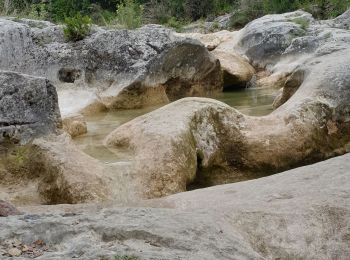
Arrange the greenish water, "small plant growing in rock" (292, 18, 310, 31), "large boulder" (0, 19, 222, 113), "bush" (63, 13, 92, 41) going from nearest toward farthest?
the greenish water
"large boulder" (0, 19, 222, 113)
"bush" (63, 13, 92, 41)
"small plant growing in rock" (292, 18, 310, 31)

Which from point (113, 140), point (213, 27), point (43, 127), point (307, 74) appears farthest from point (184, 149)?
point (213, 27)

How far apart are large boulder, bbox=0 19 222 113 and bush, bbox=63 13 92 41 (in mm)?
130

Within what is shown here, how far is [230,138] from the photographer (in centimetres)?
647

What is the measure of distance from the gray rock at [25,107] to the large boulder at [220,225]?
1.69m

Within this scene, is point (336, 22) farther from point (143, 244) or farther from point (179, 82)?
point (143, 244)

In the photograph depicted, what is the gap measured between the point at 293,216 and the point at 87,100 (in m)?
6.42

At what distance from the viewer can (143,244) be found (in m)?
2.73

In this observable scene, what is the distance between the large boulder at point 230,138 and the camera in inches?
221

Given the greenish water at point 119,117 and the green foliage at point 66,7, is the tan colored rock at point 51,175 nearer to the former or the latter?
the greenish water at point 119,117

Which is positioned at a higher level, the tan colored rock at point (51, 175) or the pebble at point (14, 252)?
the pebble at point (14, 252)

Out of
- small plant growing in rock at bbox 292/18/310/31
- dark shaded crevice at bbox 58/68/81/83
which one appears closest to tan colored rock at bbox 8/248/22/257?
dark shaded crevice at bbox 58/68/81/83

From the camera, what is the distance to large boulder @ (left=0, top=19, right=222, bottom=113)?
9.64 metres

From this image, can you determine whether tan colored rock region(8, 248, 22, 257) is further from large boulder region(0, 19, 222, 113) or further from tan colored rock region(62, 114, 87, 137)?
large boulder region(0, 19, 222, 113)

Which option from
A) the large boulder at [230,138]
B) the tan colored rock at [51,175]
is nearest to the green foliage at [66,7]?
the large boulder at [230,138]
